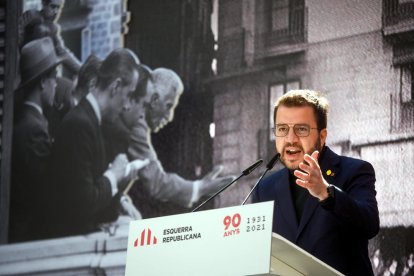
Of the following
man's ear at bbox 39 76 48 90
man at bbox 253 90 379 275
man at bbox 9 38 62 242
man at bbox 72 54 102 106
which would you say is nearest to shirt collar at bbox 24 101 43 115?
man at bbox 9 38 62 242

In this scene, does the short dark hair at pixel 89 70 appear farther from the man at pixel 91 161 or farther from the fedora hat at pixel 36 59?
the fedora hat at pixel 36 59

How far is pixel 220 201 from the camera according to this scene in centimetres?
556

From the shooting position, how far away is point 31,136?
629 cm

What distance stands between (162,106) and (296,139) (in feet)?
7.85

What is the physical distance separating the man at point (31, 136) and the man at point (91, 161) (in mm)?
112

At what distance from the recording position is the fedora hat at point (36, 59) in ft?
20.8

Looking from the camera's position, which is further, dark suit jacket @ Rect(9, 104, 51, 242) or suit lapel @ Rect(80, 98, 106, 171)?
dark suit jacket @ Rect(9, 104, 51, 242)

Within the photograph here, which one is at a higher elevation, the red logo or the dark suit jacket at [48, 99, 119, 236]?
the dark suit jacket at [48, 99, 119, 236]

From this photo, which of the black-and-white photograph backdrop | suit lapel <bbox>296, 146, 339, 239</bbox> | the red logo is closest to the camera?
the red logo

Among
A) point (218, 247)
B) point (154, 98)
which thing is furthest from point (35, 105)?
point (218, 247)

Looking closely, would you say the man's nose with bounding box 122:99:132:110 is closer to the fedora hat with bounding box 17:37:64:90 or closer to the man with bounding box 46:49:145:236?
the man with bounding box 46:49:145:236

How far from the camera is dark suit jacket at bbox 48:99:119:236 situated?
5.95 meters

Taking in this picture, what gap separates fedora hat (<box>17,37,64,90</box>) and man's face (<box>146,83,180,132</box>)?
78 cm

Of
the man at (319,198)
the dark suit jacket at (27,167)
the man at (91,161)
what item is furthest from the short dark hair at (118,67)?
the man at (319,198)
